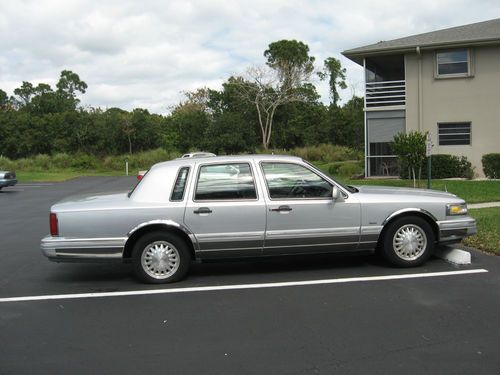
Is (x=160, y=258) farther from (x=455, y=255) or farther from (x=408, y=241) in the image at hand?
(x=455, y=255)

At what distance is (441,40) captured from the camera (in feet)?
71.6

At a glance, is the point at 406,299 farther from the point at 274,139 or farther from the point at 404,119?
the point at 274,139

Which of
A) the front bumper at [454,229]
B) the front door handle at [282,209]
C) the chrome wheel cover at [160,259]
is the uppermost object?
the front door handle at [282,209]

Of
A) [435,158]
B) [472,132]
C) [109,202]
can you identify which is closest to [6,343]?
[109,202]

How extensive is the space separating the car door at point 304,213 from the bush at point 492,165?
15.9m

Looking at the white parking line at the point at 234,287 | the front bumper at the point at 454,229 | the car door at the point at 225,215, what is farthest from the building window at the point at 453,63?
the car door at the point at 225,215

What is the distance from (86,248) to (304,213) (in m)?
2.69

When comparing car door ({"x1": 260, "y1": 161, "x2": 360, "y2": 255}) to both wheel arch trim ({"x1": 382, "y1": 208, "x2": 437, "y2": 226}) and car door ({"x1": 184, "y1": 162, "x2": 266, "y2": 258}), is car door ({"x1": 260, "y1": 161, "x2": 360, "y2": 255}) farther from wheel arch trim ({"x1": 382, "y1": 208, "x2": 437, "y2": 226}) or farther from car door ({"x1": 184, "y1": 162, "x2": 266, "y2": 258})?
wheel arch trim ({"x1": 382, "y1": 208, "x2": 437, "y2": 226})

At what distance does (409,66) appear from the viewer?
2267 cm

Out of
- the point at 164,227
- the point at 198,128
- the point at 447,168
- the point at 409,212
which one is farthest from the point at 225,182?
the point at 198,128

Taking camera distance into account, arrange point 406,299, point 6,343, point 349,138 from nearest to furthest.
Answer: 1. point 6,343
2. point 406,299
3. point 349,138

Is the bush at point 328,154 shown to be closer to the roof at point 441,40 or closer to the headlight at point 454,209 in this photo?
the roof at point 441,40

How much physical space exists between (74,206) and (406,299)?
404 cm

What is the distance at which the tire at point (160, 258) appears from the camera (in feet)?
21.6
